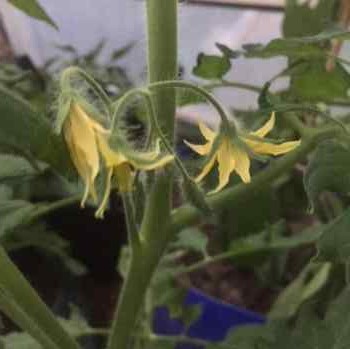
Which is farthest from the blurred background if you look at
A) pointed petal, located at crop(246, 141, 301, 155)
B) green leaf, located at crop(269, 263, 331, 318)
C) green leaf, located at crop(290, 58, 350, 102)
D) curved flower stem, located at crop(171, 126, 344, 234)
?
pointed petal, located at crop(246, 141, 301, 155)

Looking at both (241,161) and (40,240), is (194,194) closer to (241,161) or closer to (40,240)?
(241,161)

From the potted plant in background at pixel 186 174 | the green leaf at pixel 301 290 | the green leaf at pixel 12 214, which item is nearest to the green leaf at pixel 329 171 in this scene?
the potted plant in background at pixel 186 174

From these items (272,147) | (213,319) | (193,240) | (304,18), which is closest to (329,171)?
(272,147)

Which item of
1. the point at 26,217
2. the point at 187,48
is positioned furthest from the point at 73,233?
the point at 26,217

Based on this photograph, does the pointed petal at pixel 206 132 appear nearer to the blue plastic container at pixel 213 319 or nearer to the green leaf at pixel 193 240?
the green leaf at pixel 193 240

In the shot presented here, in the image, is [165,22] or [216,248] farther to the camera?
[216,248]

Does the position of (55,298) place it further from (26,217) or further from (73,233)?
(26,217)
